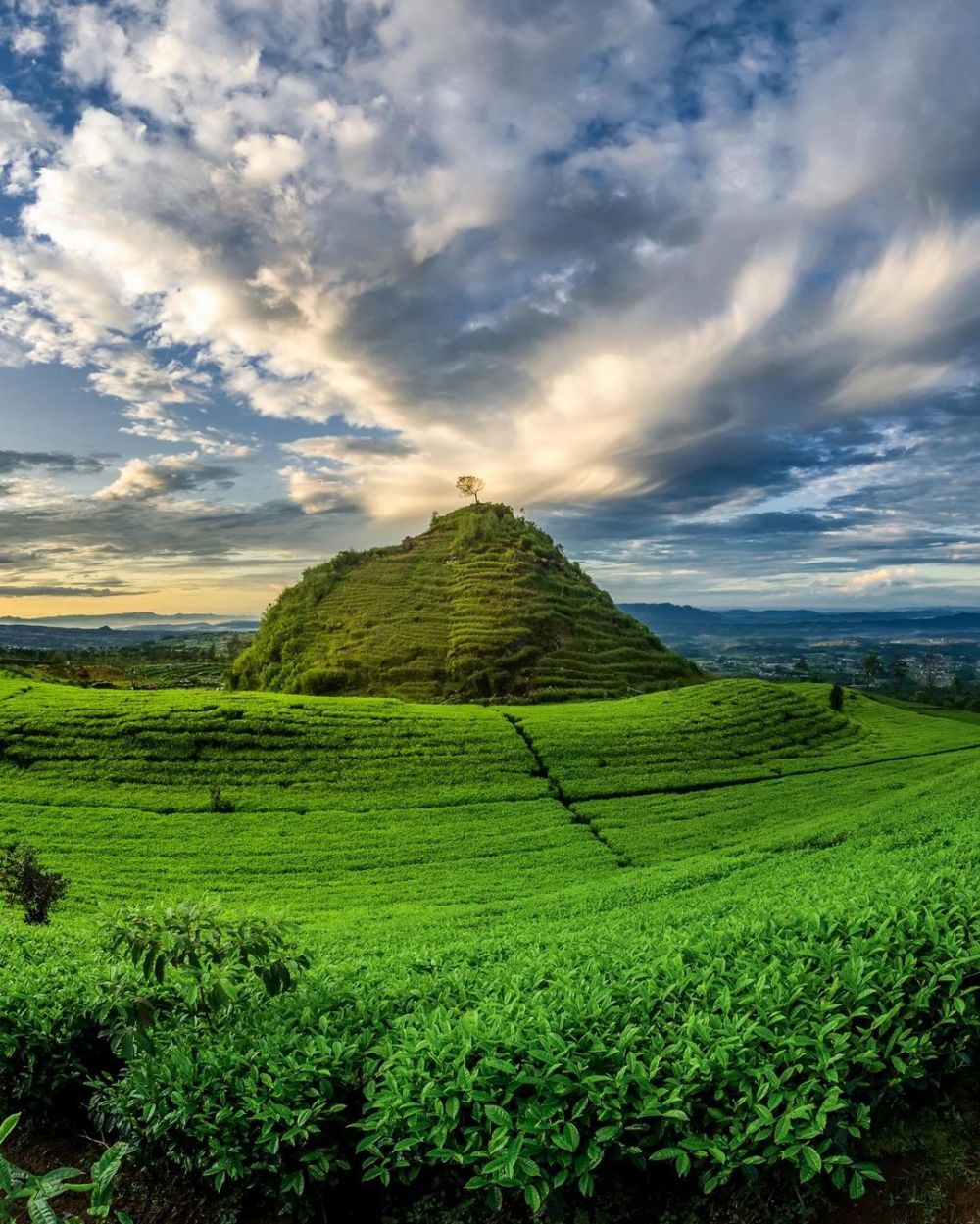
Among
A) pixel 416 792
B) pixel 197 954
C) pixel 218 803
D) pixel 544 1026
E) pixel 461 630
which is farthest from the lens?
pixel 461 630

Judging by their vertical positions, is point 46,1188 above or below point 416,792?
above

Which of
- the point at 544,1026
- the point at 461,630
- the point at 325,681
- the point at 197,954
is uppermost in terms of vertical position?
the point at 461,630

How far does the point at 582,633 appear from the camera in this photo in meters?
67.8

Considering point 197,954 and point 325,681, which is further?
point 325,681

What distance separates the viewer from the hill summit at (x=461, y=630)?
2403 inches

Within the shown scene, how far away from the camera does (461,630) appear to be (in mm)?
65500

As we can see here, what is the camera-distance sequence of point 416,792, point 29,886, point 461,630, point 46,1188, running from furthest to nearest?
1. point 461,630
2. point 416,792
3. point 29,886
4. point 46,1188

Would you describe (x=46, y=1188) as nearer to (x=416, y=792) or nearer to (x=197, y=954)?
(x=197, y=954)

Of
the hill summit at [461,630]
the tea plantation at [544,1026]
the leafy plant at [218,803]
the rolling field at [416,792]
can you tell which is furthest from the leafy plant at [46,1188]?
the hill summit at [461,630]

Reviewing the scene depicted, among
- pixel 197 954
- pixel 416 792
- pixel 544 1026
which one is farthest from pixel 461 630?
pixel 544 1026

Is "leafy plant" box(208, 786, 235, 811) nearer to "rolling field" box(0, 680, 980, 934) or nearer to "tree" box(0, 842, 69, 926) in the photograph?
"rolling field" box(0, 680, 980, 934)

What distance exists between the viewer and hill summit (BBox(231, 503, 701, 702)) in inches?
2403

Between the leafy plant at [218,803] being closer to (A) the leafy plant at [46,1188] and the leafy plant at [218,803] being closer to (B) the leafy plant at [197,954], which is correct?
(B) the leafy plant at [197,954]

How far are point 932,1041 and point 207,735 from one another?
3358 cm
